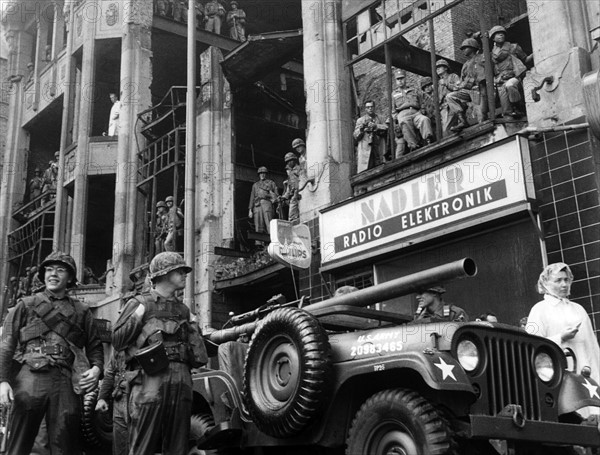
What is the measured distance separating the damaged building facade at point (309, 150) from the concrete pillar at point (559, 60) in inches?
1.0

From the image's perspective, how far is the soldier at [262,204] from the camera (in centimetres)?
1903

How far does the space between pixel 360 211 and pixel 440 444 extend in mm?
9208

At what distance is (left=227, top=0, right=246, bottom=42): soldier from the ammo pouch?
19.2m

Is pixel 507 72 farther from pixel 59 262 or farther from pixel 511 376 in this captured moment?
pixel 59 262

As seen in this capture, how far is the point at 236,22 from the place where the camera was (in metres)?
24.2

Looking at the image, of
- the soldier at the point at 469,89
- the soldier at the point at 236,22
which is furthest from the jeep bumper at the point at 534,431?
the soldier at the point at 236,22

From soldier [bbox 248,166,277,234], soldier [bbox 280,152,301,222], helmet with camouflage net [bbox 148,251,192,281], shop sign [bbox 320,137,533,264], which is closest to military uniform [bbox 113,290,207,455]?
helmet with camouflage net [bbox 148,251,192,281]

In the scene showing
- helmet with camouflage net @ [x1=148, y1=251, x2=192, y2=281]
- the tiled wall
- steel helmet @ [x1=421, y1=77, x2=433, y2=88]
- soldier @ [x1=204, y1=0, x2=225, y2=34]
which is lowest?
helmet with camouflage net @ [x1=148, y1=251, x2=192, y2=281]

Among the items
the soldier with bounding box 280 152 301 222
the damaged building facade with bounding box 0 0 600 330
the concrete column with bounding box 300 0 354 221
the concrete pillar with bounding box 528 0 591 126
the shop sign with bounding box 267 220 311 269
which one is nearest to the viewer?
the concrete pillar with bounding box 528 0 591 126

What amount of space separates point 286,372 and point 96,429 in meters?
4.43

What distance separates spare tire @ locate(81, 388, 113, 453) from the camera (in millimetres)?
9602

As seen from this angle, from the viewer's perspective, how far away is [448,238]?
40.3 feet

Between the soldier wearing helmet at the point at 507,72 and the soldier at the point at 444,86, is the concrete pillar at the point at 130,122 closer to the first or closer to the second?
the soldier at the point at 444,86

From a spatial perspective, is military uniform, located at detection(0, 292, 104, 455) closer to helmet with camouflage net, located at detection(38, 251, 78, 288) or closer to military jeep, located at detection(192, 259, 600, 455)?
helmet with camouflage net, located at detection(38, 251, 78, 288)
